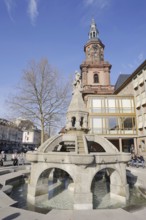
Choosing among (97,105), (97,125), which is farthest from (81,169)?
(97,105)

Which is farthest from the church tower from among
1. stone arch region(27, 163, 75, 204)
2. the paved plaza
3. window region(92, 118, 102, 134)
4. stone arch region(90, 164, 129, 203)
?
the paved plaza

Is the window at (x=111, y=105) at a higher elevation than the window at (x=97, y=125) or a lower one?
higher

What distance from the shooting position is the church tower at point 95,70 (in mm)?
36750

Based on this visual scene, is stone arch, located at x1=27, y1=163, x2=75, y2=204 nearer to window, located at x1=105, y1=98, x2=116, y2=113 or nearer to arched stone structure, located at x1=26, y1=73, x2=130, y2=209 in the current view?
arched stone structure, located at x1=26, y1=73, x2=130, y2=209

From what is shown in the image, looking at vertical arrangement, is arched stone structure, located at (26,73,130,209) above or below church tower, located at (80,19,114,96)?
below

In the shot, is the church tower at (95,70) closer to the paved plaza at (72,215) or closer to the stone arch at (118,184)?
the stone arch at (118,184)

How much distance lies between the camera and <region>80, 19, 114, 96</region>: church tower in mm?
36750

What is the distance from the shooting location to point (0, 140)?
5788 centimetres

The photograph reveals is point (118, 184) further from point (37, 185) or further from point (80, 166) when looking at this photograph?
point (37, 185)

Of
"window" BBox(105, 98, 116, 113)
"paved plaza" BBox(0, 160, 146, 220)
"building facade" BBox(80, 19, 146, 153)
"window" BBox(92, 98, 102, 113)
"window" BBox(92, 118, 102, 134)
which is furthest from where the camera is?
"window" BBox(105, 98, 116, 113)

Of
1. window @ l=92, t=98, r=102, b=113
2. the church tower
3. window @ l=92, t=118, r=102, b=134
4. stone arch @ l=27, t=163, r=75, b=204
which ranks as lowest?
stone arch @ l=27, t=163, r=75, b=204

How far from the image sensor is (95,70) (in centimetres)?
3912

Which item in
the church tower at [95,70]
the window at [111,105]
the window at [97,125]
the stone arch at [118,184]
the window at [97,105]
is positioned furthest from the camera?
the church tower at [95,70]

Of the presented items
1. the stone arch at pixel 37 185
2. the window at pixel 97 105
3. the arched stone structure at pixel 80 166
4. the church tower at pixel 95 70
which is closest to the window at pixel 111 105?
the window at pixel 97 105
